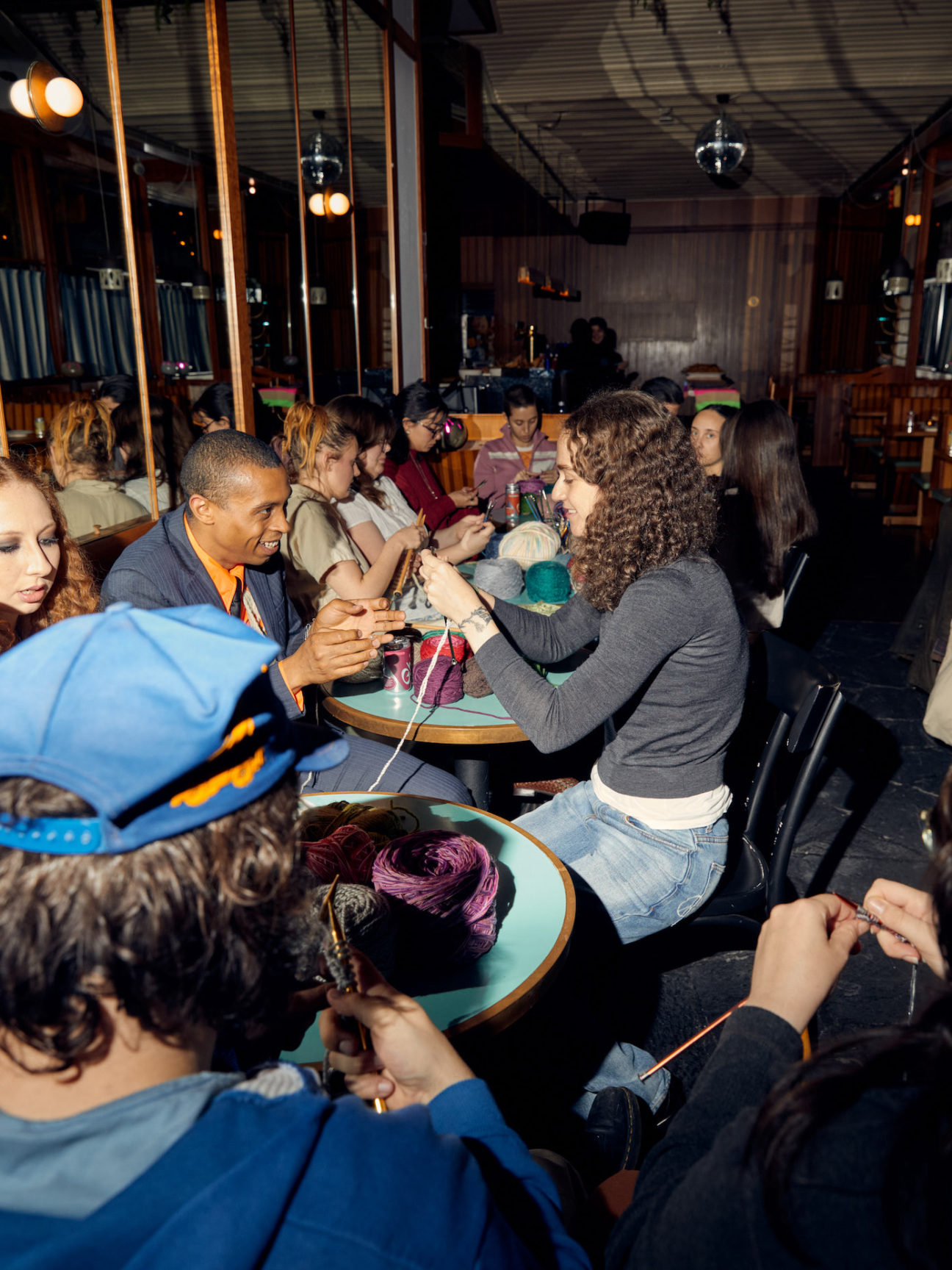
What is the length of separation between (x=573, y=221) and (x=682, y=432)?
50.0 ft

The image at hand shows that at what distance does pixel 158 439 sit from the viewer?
11.1 ft

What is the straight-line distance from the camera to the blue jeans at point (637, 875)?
1.87 meters

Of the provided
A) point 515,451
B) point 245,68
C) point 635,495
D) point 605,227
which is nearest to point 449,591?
point 635,495

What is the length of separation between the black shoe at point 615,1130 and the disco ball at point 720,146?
7733mm

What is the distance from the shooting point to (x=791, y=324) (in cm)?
1499

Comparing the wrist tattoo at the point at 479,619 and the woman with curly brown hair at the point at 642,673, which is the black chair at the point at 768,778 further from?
the wrist tattoo at the point at 479,619

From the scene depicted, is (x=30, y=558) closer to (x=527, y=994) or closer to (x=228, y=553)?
(x=228, y=553)

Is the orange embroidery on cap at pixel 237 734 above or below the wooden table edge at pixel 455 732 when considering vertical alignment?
above

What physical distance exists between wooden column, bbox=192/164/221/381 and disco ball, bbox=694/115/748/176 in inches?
196

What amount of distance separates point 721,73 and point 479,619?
8261 millimetres

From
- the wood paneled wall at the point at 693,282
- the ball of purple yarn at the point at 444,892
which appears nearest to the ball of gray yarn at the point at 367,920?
the ball of purple yarn at the point at 444,892

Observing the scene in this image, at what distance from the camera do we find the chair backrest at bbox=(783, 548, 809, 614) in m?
3.67

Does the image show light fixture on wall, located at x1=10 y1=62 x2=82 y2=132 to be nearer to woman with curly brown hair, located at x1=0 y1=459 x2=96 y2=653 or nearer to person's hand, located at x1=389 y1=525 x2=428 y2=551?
woman with curly brown hair, located at x1=0 y1=459 x2=96 y2=653

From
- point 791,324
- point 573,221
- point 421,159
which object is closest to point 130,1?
point 421,159
